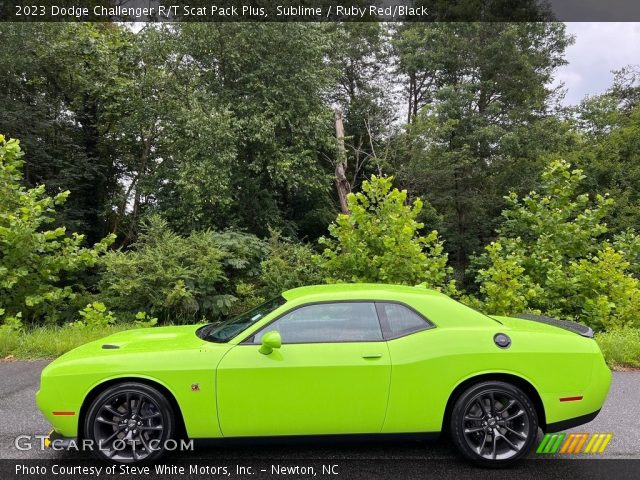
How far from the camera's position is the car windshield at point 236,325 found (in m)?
3.59

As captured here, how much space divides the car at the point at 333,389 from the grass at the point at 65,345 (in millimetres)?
3072

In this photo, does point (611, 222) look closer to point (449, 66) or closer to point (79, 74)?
point (449, 66)

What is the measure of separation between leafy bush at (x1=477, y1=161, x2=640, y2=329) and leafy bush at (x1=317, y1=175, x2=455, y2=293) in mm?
1082

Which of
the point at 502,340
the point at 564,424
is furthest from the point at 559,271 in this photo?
the point at 502,340

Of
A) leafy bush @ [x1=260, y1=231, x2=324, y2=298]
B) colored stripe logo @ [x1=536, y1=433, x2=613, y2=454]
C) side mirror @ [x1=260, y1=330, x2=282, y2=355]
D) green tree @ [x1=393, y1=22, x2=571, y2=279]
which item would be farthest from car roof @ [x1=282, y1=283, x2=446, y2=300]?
green tree @ [x1=393, y1=22, x2=571, y2=279]

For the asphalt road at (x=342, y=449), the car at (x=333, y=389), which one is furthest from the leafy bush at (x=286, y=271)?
the car at (x=333, y=389)

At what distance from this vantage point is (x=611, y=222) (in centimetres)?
1788

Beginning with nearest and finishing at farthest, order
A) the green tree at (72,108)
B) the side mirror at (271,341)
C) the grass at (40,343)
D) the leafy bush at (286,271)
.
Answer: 1. the side mirror at (271,341)
2. the grass at (40,343)
3. the leafy bush at (286,271)
4. the green tree at (72,108)

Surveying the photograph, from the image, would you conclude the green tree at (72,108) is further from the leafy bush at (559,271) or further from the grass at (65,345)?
the leafy bush at (559,271)

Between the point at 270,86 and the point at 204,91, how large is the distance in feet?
6.66

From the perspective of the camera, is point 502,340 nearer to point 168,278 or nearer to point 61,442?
point 61,442

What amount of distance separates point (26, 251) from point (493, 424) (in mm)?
8441

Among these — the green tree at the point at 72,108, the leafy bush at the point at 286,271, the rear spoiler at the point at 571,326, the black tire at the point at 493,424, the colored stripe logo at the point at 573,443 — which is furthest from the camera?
the green tree at the point at 72,108

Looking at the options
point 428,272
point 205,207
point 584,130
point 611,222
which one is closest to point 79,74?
point 205,207
